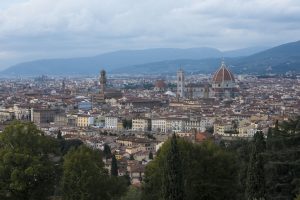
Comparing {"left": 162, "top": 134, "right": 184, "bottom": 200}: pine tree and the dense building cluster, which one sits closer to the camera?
{"left": 162, "top": 134, "right": 184, "bottom": 200}: pine tree

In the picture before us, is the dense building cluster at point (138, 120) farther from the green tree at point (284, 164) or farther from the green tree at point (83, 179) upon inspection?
the green tree at point (284, 164)

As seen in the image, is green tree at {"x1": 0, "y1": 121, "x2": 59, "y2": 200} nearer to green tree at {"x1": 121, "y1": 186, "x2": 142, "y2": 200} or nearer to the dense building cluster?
green tree at {"x1": 121, "y1": 186, "x2": 142, "y2": 200}

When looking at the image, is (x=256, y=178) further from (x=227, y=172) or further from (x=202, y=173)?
(x=202, y=173)

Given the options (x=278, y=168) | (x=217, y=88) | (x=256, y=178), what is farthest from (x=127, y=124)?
(x=256, y=178)

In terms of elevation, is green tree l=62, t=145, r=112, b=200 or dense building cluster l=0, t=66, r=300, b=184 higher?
green tree l=62, t=145, r=112, b=200

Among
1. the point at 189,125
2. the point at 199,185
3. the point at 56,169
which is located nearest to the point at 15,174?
the point at 56,169

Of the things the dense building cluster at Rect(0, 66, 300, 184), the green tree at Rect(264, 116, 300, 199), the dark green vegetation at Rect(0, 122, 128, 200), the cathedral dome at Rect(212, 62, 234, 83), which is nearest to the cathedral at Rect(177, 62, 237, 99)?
the cathedral dome at Rect(212, 62, 234, 83)

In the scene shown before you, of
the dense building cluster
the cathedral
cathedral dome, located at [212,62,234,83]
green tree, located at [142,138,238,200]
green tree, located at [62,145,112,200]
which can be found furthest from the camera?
cathedral dome, located at [212,62,234,83]

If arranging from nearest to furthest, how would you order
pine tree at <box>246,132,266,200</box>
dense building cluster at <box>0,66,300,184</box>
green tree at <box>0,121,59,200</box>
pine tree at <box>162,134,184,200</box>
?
pine tree at <box>246,132,266,200</box> < green tree at <box>0,121,59,200</box> < pine tree at <box>162,134,184,200</box> < dense building cluster at <box>0,66,300,184</box>
